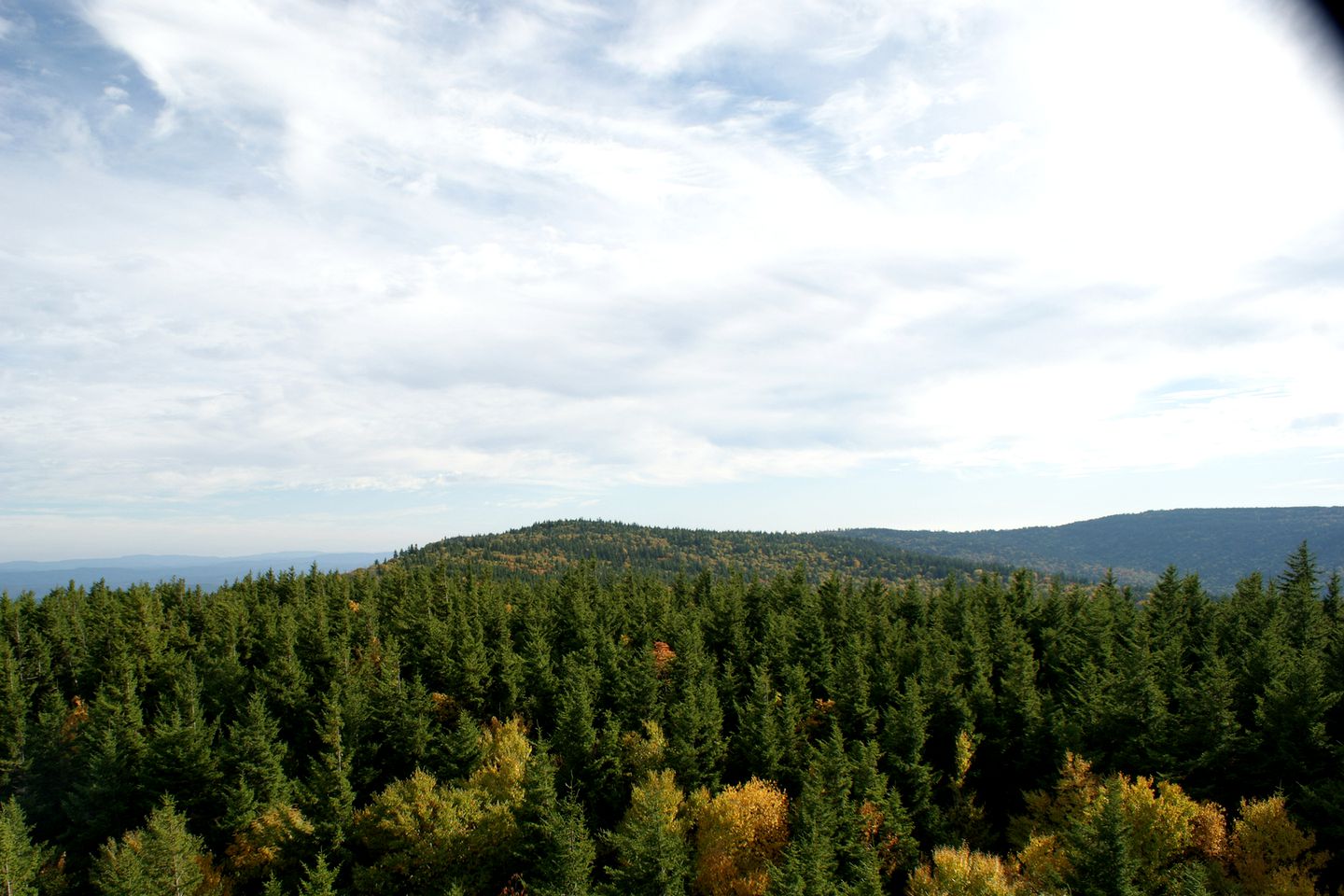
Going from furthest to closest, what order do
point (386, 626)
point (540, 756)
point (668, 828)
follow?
point (386, 626)
point (540, 756)
point (668, 828)

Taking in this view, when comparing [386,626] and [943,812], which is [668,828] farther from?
[386,626]

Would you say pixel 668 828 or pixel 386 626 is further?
pixel 386 626

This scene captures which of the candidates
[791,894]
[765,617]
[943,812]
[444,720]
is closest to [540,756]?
[791,894]

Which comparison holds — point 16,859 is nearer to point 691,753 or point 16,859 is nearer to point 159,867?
point 159,867

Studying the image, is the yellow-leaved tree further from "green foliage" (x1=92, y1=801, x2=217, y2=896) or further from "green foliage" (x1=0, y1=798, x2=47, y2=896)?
"green foliage" (x1=0, y1=798, x2=47, y2=896)

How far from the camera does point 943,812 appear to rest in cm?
6103

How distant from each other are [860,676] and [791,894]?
98.0 ft

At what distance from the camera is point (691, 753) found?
59.4 meters

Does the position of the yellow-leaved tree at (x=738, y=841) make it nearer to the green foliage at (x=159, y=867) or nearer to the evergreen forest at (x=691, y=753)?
A: the evergreen forest at (x=691, y=753)

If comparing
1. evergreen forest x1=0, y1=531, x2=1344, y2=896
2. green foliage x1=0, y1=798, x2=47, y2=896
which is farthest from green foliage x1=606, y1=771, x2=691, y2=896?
green foliage x1=0, y1=798, x2=47, y2=896

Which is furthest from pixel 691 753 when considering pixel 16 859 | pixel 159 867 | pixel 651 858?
pixel 16 859

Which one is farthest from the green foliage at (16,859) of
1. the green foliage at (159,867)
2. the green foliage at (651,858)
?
the green foliage at (651,858)

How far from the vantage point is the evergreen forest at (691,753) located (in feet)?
155

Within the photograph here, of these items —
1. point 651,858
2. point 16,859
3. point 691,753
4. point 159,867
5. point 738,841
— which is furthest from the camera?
point 691,753
